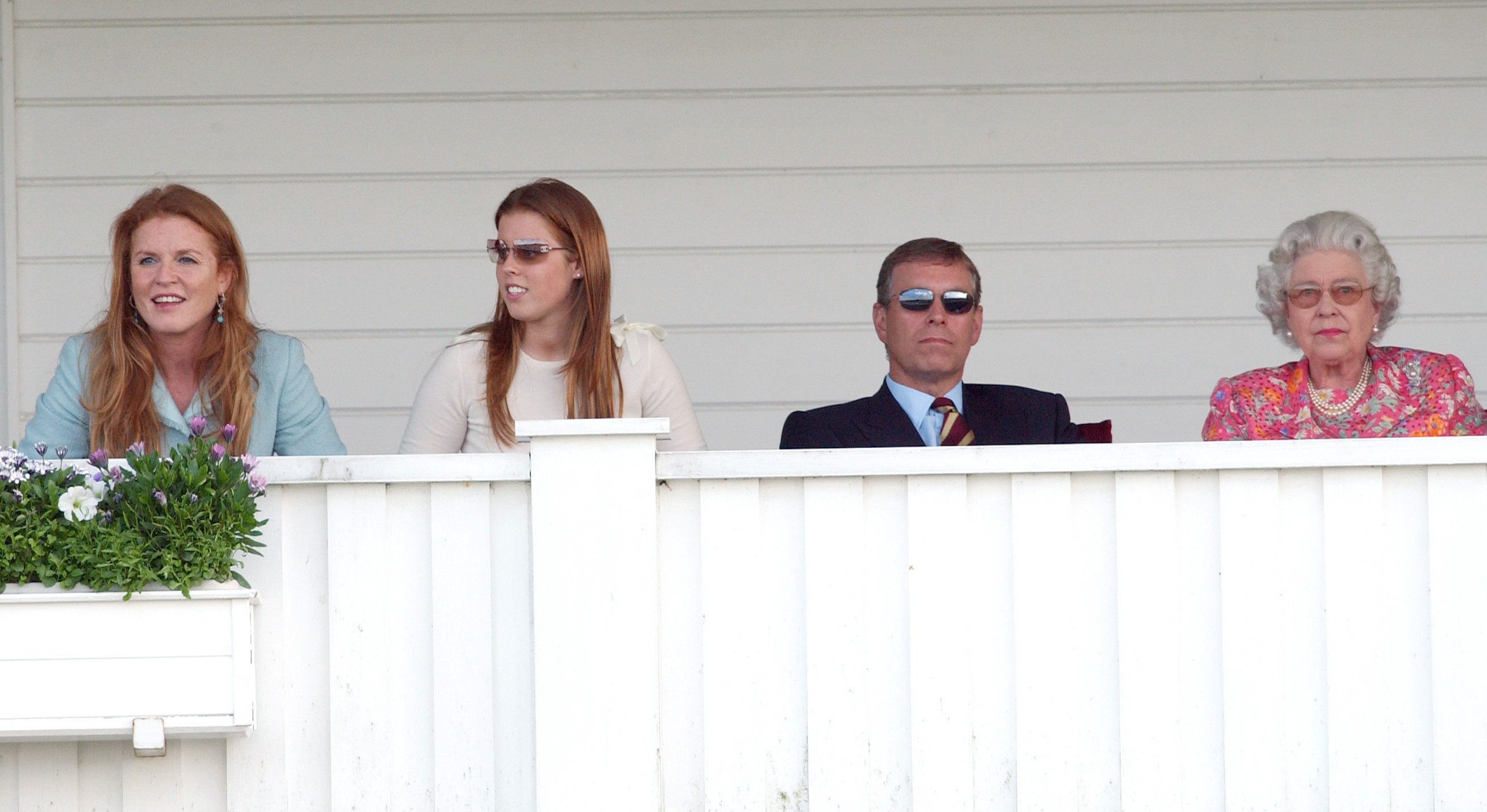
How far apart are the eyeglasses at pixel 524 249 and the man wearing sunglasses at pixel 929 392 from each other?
596 mm

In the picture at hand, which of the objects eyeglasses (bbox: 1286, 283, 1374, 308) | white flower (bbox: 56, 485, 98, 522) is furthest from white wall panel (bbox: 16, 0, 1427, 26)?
white flower (bbox: 56, 485, 98, 522)

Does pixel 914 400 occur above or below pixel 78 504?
above

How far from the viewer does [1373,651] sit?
7.27 feet

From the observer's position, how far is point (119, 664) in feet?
6.86

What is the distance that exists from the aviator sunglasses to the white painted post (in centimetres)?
91

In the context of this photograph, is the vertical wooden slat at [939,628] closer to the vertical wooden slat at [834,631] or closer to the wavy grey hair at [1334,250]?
the vertical wooden slat at [834,631]

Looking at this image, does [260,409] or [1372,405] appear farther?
[1372,405]

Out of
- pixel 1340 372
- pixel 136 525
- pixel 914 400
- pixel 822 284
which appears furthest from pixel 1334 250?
pixel 136 525

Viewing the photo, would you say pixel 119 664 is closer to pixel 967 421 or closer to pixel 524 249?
pixel 524 249

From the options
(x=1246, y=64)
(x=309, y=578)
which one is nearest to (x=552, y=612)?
(x=309, y=578)

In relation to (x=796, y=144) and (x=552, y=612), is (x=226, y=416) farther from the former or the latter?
(x=796, y=144)

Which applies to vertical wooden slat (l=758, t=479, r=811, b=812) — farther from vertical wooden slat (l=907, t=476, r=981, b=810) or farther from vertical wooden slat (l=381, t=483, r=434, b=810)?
vertical wooden slat (l=381, t=483, r=434, b=810)

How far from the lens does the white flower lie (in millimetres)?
2072

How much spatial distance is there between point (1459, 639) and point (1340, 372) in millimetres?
764
